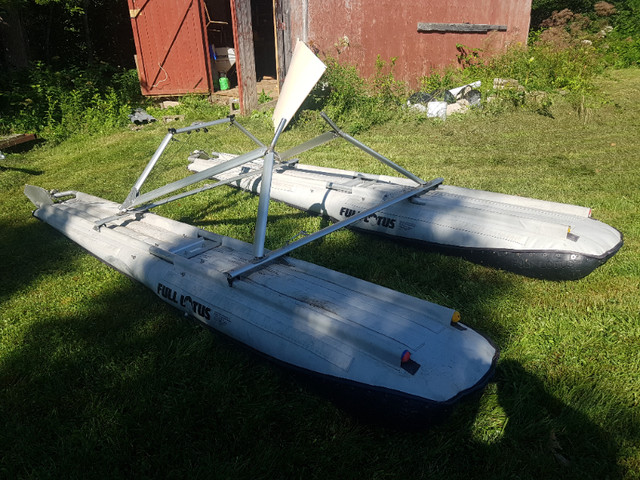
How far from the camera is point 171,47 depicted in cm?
1210

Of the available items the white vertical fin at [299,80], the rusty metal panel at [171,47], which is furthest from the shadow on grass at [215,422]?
the rusty metal panel at [171,47]

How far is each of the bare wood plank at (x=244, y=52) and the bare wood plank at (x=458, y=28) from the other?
15.3ft

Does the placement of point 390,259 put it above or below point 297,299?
below

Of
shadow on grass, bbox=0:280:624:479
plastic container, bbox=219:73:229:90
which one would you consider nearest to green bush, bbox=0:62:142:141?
plastic container, bbox=219:73:229:90

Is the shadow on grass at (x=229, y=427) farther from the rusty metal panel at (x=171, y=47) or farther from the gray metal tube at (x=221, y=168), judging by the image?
the rusty metal panel at (x=171, y=47)

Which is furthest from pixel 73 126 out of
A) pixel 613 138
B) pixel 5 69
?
pixel 613 138

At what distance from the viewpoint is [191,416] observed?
2.49m

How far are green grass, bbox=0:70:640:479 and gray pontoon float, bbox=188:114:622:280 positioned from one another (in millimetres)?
166

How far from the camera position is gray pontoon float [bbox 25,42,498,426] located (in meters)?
2.20

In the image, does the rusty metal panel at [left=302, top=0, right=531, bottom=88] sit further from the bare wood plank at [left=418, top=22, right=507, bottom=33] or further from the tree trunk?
the tree trunk

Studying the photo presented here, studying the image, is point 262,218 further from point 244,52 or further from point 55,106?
point 55,106

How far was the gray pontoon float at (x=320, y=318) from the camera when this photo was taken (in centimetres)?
220

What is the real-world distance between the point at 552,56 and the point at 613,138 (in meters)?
4.26

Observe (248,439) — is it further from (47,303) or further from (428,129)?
(428,129)
